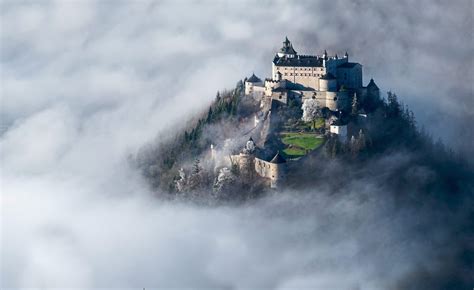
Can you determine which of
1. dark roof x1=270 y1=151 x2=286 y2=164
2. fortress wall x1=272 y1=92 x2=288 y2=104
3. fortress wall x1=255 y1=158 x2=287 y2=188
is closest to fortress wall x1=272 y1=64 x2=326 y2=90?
fortress wall x1=272 y1=92 x2=288 y2=104

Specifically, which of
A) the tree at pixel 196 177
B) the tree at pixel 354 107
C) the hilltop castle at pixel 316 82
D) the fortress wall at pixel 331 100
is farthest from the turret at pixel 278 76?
the tree at pixel 196 177

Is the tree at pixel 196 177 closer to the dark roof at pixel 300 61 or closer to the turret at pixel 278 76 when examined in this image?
the turret at pixel 278 76

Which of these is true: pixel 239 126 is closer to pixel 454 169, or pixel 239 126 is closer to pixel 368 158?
pixel 368 158

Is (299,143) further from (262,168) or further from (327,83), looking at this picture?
(327,83)

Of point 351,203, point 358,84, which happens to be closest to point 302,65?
point 358,84

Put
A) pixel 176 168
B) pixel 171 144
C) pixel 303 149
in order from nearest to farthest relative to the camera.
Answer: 1. pixel 303 149
2. pixel 176 168
3. pixel 171 144

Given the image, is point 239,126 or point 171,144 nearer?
point 239,126
